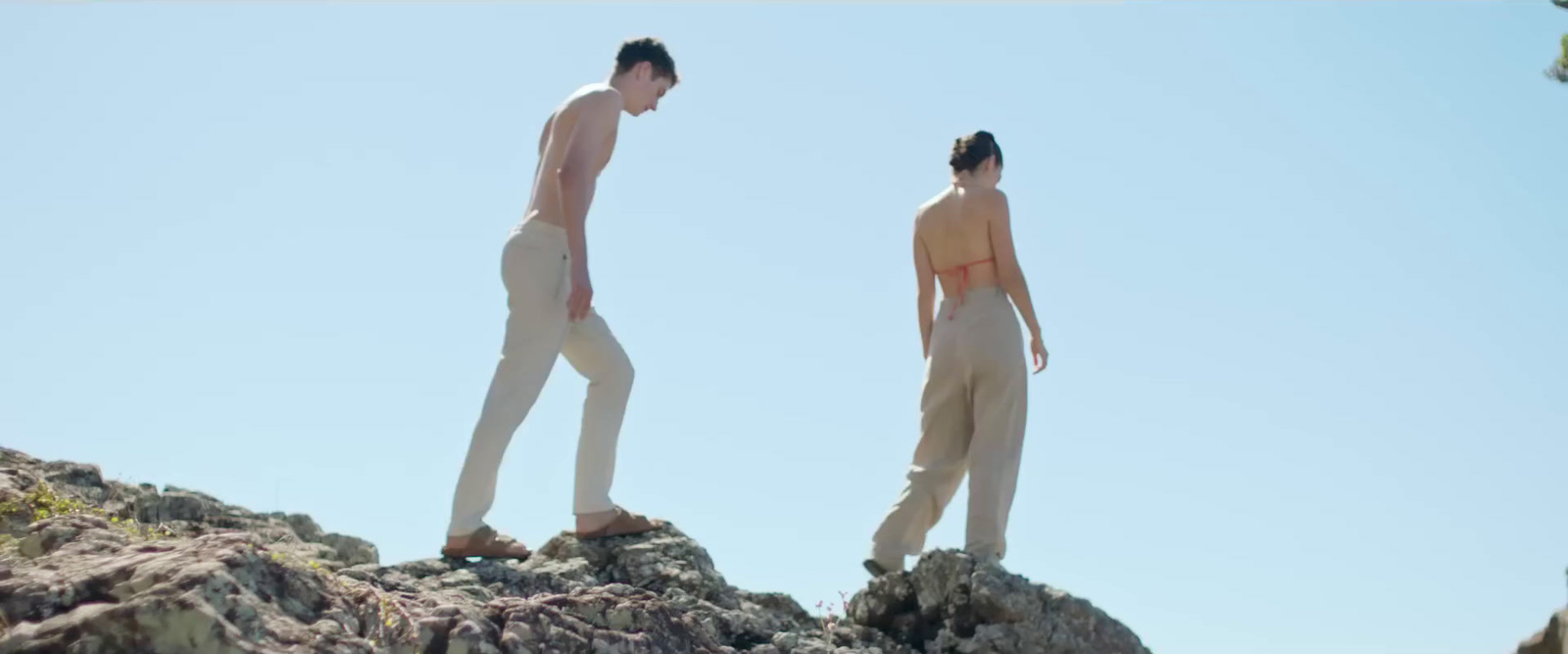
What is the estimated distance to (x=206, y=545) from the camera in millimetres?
6043

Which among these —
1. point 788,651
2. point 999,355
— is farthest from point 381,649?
point 999,355

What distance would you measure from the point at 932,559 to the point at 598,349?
83.4 inches

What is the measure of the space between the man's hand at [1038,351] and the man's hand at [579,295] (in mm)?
2772

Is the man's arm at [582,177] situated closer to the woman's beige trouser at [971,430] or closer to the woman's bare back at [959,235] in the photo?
the woman's bare back at [959,235]

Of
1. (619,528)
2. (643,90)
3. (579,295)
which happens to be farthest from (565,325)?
(643,90)

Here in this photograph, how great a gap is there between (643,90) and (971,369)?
249 centimetres

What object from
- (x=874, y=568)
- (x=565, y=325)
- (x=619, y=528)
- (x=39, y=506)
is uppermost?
(x=565, y=325)

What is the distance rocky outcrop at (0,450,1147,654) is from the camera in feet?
18.5

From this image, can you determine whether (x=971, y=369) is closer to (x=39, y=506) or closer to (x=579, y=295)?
(x=579, y=295)

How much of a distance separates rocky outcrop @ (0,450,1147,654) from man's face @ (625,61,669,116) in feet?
7.76

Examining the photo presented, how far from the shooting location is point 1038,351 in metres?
9.94

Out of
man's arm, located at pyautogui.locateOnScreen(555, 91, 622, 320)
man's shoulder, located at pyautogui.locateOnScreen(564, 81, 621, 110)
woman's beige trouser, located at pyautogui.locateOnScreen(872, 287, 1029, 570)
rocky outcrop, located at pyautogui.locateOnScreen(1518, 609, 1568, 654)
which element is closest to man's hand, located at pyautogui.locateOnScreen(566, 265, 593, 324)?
man's arm, located at pyautogui.locateOnScreen(555, 91, 622, 320)

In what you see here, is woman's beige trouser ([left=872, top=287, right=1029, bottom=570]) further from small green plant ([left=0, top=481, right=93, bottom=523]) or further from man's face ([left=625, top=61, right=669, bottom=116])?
small green plant ([left=0, top=481, right=93, bottom=523])

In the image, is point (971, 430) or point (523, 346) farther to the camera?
point (971, 430)
